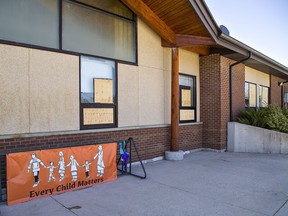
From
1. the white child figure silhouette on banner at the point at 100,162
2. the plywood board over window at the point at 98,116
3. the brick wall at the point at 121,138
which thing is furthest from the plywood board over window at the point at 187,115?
the white child figure silhouette on banner at the point at 100,162

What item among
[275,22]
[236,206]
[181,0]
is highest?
[275,22]

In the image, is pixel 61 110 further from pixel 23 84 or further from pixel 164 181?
pixel 164 181

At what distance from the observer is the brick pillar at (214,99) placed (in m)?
9.25

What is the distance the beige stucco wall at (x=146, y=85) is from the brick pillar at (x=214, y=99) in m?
2.05

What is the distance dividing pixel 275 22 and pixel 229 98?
5530 millimetres

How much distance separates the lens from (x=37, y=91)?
502 centimetres

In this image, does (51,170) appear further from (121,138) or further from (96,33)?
(96,33)

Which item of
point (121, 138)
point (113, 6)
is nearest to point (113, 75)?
point (121, 138)

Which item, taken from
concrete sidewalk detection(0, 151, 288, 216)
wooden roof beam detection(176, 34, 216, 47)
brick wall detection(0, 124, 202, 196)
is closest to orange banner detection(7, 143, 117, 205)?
concrete sidewalk detection(0, 151, 288, 216)

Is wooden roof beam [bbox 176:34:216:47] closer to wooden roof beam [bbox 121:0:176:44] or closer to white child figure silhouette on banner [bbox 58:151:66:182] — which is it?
wooden roof beam [bbox 121:0:176:44]

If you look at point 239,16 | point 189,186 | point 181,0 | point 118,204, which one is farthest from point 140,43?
point 239,16

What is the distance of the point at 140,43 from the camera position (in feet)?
23.9

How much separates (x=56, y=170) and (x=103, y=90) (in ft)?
7.83

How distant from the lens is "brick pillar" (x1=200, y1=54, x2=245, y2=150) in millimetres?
9250
